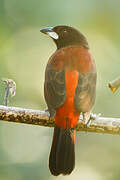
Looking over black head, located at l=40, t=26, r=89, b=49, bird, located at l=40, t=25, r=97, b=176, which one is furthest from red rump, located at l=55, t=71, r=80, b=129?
black head, located at l=40, t=26, r=89, b=49

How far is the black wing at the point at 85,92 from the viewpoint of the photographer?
102 inches

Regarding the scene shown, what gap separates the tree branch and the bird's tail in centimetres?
9

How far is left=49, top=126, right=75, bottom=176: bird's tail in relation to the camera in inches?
102

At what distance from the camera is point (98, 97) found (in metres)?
4.74

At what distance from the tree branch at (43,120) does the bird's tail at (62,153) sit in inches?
3.6

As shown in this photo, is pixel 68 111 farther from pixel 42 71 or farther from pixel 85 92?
pixel 42 71

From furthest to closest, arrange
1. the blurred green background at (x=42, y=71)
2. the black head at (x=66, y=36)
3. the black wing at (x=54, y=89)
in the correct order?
1. the blurred green background at (x=42, y=71)
2. the black head at (x=66, y=36)
3. the black wing at (x=54, y=89)

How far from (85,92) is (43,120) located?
31cm

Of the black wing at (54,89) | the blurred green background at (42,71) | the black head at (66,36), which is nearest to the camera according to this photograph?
the black wing at (54,89)

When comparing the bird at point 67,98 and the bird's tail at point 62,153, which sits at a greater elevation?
the bird at point 67,98

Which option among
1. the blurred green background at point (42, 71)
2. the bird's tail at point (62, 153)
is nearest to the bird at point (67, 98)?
the bird's tail at point (62, 153)

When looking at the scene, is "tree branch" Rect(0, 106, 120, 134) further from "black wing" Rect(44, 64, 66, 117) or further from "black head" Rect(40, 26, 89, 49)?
"black head" Rect(40, 26, 89, 49)

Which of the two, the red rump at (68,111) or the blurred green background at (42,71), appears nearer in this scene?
the red rump at (68,111)

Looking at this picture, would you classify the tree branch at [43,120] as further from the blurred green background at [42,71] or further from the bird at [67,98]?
the blurred green background at [42,71]
